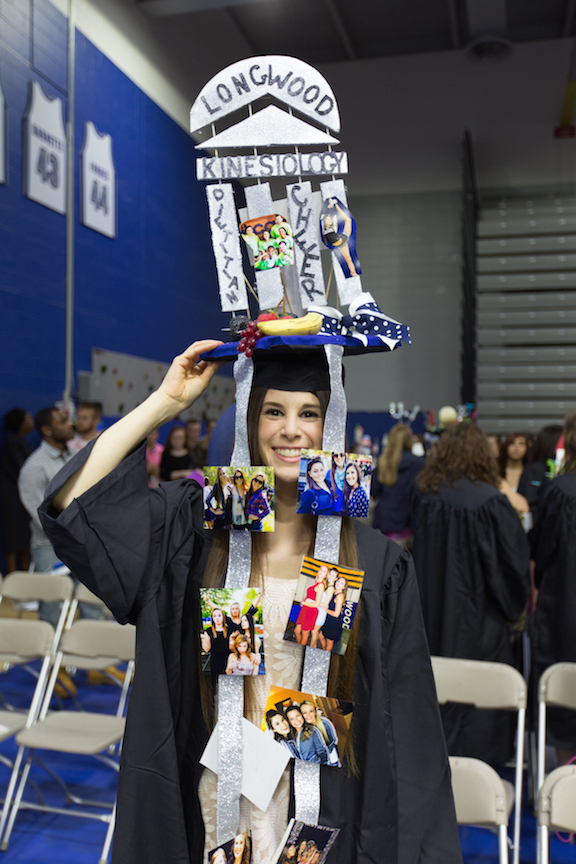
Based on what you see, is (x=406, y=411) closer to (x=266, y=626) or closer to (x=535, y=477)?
(x=535, y=477)

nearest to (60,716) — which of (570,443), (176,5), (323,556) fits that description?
(323,556)

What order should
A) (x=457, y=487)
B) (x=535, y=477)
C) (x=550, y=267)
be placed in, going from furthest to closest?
(x=550, y=267) < (x=535, y=477) < (x=457, y=487)

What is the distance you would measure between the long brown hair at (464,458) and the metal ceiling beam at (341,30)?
6.82 meters

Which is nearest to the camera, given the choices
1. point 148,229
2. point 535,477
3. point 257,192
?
point 257,192

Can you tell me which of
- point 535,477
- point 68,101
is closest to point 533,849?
point 535,477

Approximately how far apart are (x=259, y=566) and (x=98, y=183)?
6.11m

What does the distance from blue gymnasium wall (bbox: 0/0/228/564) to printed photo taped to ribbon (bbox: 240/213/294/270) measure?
Answer: 4.40 meters

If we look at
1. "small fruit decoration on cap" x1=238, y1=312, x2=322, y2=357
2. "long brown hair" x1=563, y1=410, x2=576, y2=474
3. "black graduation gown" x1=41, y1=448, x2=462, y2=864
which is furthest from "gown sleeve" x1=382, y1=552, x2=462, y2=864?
"long brown hair" x1=563, y1=410, x2=576, y2=474

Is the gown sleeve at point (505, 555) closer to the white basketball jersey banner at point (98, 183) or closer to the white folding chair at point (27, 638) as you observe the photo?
the white folding chair at point (27, 638)

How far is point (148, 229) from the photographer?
7676 mm

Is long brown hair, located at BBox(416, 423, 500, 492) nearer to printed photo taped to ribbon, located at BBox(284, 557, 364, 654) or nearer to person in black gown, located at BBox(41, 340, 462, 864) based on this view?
person in black gown, located at BBox(41, 340, 462, 864)

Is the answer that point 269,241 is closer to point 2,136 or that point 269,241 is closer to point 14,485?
point 14,485

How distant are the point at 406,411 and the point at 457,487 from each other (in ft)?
25.1

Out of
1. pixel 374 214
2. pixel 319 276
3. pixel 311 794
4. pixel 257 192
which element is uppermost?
pixel 374 214
